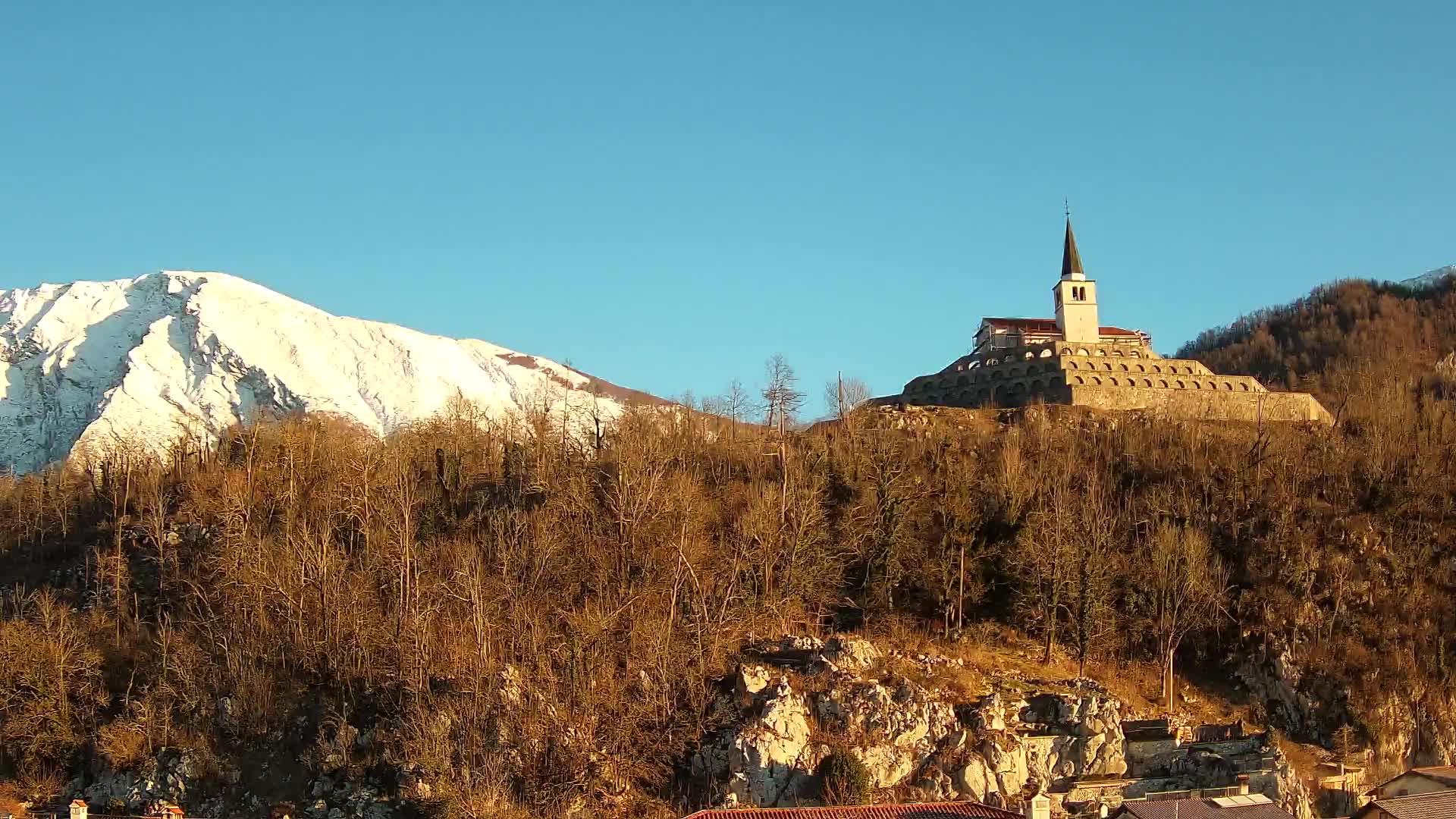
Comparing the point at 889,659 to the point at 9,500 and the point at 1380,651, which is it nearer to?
the point at 1380,651

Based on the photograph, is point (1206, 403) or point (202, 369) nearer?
point (1206, 403)

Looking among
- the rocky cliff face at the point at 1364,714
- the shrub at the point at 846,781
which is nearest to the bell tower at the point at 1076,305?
the rocky cliff face at the point at 1364,714

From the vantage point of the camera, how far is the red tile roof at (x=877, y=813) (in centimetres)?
3409

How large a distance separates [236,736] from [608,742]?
1184 centimetres

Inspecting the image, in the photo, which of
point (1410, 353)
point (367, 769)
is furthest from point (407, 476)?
point (1410, 353)

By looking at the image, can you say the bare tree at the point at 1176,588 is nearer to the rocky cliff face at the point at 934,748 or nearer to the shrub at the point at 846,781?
the rocky cliff face at the point at 934,748

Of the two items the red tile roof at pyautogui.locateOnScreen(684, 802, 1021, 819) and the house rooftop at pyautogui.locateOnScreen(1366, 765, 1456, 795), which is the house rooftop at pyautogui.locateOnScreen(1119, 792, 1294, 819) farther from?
the house rooftop at pyautogui.locateOnScreen(1366, 765, 1456, 795)

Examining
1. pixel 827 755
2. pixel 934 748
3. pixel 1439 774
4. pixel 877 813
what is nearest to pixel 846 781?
pixel 827 755

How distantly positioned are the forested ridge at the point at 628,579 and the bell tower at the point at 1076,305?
2024 centimetres

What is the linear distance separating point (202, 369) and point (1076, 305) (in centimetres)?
5192

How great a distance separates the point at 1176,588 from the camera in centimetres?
4978

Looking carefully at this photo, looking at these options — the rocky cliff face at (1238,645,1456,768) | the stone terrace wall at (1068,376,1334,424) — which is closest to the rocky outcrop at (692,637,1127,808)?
the rocky cliff face at (1238,645,1456,768)

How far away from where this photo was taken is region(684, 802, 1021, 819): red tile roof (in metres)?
34.1

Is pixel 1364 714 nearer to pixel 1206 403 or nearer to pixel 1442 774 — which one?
pixel 1442 774
